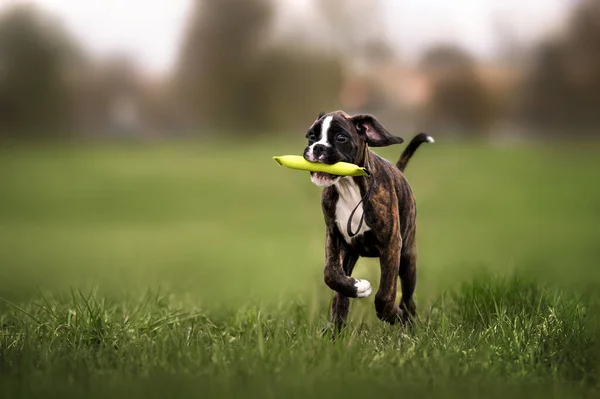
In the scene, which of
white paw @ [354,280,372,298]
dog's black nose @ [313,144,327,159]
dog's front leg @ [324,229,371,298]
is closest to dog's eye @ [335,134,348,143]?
dog's black nose @ [313,144,327,159]

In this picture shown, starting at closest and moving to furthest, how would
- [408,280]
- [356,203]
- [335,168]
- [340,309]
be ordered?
1. [335,168]
2. [356,203]
3. [340,309]
4. [408,280]

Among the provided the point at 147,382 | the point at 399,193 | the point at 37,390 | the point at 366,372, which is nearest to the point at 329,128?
the point at 399,193

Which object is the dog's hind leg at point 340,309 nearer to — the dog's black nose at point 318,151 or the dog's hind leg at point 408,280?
the dog's hind leg at point 408,280

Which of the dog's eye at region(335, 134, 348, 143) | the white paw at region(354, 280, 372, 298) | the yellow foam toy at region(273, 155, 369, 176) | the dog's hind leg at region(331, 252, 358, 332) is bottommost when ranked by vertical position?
the dog's hind leg at region(331, 252, 358, 332)

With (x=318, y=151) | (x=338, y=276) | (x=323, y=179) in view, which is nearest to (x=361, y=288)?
(x=338, y=276)

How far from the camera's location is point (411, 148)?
460 centimetres

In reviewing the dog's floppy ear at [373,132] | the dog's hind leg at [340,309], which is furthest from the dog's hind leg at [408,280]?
the dog's floppy ear at [373,132]

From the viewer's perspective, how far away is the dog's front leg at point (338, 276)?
3.90 metres

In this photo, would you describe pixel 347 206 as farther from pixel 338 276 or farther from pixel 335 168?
pixel 338 276

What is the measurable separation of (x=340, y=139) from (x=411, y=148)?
0.99 m

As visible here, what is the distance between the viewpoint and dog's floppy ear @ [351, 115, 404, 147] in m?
3.86

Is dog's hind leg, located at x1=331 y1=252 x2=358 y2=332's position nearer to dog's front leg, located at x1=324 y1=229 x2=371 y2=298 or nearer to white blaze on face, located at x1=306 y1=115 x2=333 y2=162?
dog's front leg, located at x1=324 y1=229 x2=371 y2=298

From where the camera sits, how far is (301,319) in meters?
4.74

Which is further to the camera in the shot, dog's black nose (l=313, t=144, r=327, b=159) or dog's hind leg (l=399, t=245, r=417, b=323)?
dog's hind leg (l=399, t=245, r=417, b=323)
